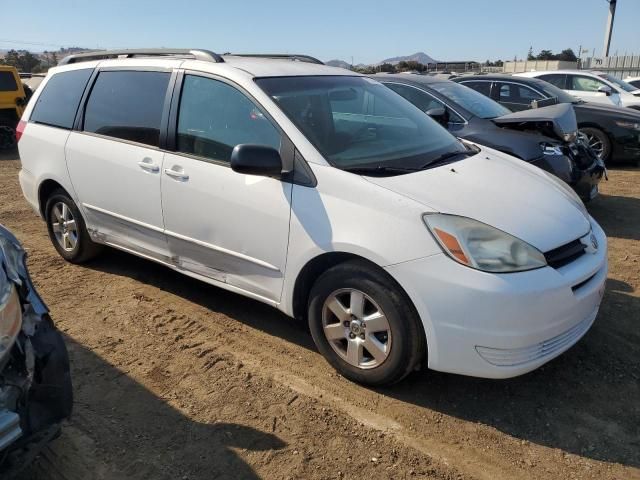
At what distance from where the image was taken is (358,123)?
145 inches

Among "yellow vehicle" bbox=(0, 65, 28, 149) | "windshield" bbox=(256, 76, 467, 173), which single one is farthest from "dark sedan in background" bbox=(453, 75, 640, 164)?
"yellow vehicle" bbox=(0, 65, 28, 149)

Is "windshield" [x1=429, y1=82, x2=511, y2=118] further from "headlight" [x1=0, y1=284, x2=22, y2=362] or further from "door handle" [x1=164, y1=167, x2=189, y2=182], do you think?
"headlight" [x1=0, y1=284, x2=22, y2=362]

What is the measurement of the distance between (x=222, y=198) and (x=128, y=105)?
52.8 inches

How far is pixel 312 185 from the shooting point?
10.4ft

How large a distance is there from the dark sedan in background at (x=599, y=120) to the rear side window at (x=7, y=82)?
10999 millimetres

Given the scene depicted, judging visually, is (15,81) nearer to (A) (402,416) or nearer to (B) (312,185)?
(B) (312,185)

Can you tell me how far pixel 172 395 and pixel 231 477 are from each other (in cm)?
78

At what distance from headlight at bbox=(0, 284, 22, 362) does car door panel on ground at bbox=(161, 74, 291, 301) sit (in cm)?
147

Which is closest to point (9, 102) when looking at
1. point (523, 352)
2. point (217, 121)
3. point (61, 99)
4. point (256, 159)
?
point (61, 99)

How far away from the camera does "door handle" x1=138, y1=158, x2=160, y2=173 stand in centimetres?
388

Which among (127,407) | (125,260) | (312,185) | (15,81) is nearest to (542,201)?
(312,185)

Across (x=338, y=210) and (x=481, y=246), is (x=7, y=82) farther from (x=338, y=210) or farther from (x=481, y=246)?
(x=481, y=246)

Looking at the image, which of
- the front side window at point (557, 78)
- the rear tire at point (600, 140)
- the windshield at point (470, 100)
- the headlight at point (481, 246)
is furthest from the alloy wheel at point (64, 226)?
the front side window at point (557, 78)

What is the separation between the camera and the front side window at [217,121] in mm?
3453
